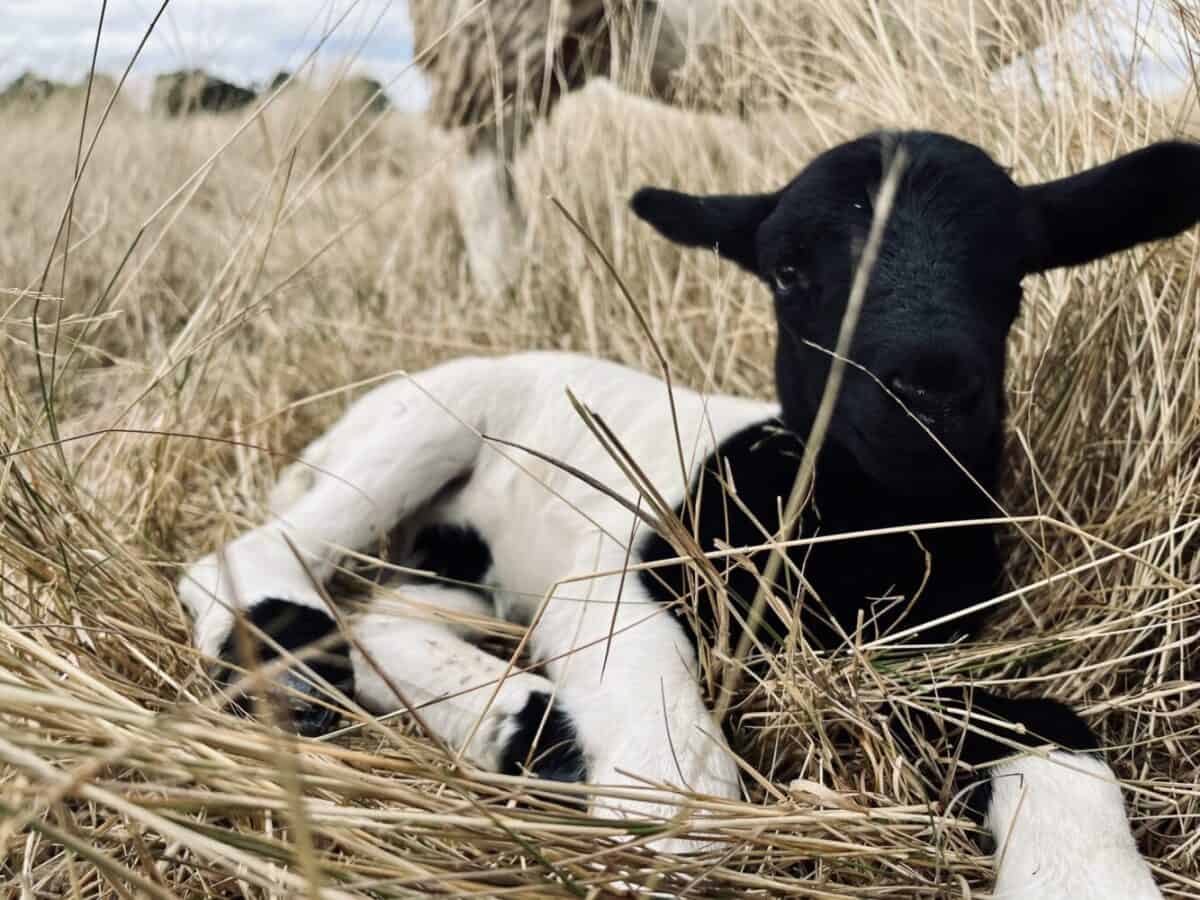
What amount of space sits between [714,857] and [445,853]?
35 cm

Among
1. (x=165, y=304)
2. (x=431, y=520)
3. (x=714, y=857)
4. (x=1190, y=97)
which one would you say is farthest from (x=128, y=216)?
(x=714, y=857)

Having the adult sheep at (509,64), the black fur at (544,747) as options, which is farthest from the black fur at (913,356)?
the adult sheep at (509,64)

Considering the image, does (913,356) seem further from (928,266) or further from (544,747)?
(544,747)

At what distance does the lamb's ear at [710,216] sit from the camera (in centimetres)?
251

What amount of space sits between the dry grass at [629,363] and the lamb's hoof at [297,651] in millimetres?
82

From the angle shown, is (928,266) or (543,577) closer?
(928,266)

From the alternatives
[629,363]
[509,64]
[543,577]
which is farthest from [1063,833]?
[509,64]

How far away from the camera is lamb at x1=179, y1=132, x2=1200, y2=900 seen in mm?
1688

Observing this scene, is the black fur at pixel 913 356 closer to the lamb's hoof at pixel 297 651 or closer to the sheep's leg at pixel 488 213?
the lamb's hoof at pixel 297 651

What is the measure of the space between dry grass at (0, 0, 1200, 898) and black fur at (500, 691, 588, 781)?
0.63 ft

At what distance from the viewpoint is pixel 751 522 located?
2.11 metres

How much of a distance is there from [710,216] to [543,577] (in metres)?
0.95

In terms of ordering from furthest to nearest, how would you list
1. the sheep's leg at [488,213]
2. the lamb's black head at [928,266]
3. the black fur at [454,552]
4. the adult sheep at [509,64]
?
the sheep's leg at [488,213], the adult sheep at [509,64], the black fur at [454,552], the lamb's black head at [928,266]

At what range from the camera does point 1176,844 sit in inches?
68.7
